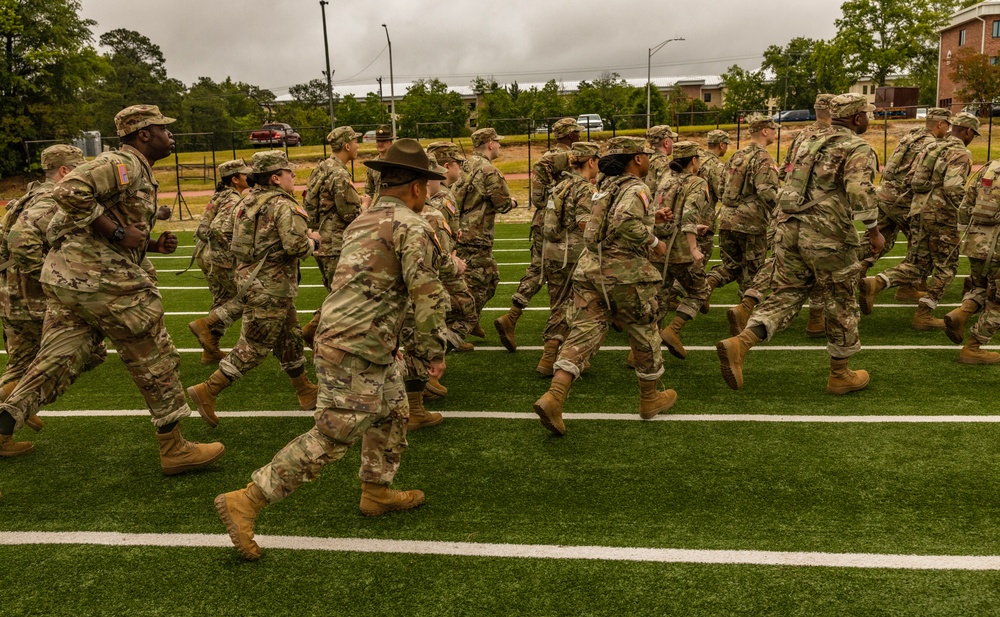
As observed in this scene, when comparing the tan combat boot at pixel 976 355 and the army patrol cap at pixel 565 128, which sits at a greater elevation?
the army patrol cap at pixel 565 128

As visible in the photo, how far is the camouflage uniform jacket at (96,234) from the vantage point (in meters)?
4.96

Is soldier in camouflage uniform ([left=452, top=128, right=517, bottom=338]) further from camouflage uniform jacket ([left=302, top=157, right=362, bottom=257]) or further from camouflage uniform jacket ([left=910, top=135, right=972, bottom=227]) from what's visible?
camouflage uniform jacket ([left=910, top=135, right=972, bottom=227])

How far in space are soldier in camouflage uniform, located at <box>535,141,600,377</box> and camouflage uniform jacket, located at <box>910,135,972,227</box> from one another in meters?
4.48

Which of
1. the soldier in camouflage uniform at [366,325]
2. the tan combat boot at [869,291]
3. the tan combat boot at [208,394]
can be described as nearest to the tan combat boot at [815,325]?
the tan combat boot at [869,291]

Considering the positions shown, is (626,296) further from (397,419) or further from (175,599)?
(175,599)

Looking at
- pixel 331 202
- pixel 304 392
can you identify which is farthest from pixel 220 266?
pixel 304 392

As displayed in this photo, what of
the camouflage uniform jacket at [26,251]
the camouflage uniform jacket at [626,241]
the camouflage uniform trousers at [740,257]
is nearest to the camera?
the camouflage uniform jacket at [626,241]

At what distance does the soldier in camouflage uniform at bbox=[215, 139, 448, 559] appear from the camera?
13.7 ft

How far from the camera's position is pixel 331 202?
921 cm

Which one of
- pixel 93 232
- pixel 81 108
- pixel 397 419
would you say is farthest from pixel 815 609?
pixel 81 108

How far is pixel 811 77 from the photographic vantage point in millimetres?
62406

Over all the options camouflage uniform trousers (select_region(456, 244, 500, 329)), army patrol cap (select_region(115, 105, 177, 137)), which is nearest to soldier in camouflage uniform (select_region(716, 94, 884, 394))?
camouflage uniform trousers (select_region(456, 244, 500, 329))

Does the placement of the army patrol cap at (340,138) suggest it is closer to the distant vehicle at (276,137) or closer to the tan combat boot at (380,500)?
the tan combat boot at (380,500)

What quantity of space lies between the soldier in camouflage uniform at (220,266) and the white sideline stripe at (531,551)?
12.5 feet
